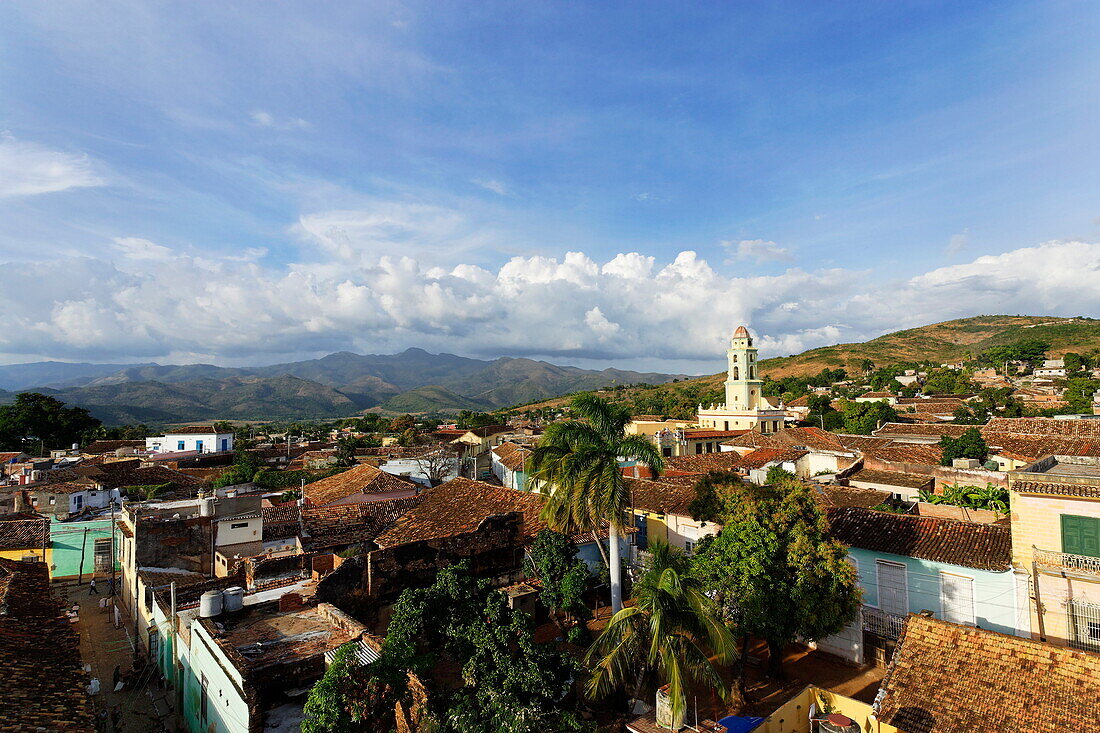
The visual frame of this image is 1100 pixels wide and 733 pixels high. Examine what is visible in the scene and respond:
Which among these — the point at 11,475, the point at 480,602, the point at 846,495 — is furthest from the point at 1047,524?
the point at 11,475

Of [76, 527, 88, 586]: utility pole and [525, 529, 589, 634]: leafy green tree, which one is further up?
[525, 529, 589, 634]: leafy green tree

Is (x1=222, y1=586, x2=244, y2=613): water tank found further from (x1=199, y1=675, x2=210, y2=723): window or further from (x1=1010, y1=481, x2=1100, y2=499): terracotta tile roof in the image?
(x1=1010, y1=481, x2=1100, y2=499): terracotta tile roof

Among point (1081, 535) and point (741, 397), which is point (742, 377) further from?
point (1081, 535)

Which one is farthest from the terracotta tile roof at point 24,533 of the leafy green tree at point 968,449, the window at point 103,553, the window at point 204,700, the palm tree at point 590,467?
the leafy green tree at point 968,449

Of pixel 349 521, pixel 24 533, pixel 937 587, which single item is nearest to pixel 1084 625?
pixel 937 587

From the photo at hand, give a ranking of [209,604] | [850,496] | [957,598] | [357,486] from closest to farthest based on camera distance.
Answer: [209,604]
[957,598]
[850,496]
[357,486]

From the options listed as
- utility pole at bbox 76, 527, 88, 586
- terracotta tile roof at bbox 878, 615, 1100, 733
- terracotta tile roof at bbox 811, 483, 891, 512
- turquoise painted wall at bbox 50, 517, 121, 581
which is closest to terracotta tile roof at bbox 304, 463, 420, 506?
turquoise painted wall at bbox 50, 517, 121, 581

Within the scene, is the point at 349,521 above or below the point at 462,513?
below
